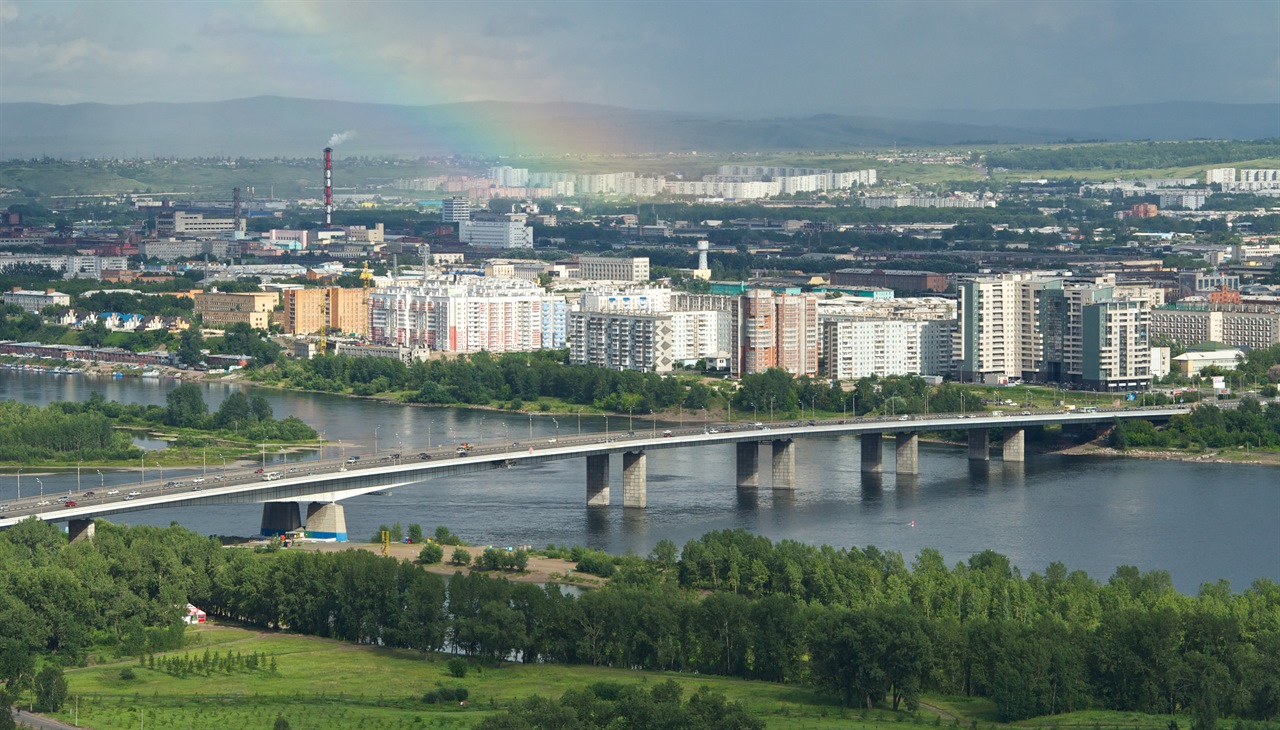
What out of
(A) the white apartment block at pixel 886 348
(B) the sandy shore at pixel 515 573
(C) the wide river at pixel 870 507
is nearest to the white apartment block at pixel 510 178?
(A) the white apartment block at pixel 886 348

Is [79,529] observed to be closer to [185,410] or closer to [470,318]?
[185,410]

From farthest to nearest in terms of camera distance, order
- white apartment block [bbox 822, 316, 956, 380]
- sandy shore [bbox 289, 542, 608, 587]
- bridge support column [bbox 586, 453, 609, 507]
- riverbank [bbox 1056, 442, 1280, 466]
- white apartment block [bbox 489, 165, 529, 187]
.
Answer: white apartment block [bbox 489, 165, 529, 187] → white apartment block [bbox 822, 316, 956, 380] → riverbank [bbox 1056, 442, 1280, 466] → bridge support column [bbox 586, 453, 609, 507] → sandy shore [bbox 289, 542, 608, 587]

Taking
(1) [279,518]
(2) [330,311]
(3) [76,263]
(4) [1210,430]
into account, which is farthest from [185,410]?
(3) [76,263]

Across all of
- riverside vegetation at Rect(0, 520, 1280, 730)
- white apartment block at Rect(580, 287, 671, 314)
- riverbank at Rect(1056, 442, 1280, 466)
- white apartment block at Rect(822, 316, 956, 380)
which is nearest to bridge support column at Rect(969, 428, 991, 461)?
riverbank at Rect(1056, 442, 1280, 466)

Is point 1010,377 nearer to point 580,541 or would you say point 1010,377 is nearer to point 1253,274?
point 580,541

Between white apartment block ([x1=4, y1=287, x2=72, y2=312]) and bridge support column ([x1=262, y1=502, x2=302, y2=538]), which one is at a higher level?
white apartment block ([x1=4, y1=287, x2=72, y2=312])

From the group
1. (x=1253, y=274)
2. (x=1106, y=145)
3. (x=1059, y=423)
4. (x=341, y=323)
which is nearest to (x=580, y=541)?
(x=1059, y=423)

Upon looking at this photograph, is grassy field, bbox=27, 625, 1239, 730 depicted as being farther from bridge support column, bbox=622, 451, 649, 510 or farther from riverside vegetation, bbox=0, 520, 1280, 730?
bridge support column, bbox=622, 451, 649, 510

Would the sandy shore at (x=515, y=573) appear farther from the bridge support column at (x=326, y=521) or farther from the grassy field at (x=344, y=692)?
the grassy field at (x=344, y=692)
